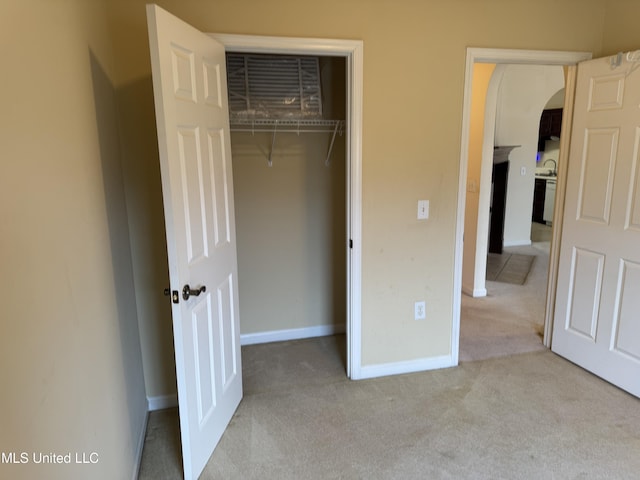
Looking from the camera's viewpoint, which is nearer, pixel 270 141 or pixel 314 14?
pixel 314 14

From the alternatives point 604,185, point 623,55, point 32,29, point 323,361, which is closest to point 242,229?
point 323,361

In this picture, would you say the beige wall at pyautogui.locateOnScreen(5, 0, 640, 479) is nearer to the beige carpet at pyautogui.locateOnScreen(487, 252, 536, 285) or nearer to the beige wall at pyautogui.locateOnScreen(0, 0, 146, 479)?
the beige wall at pyautogui.locateOnScreen(0, 0, 146, 479)

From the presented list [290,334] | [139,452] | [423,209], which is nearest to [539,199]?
[423,209]

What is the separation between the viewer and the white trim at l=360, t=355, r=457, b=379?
9.15ft

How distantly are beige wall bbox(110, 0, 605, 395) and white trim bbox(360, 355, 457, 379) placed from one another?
4 centimetres

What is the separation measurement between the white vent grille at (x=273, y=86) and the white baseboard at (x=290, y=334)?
1.68 meters

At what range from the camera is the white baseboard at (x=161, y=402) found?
2.48 metres

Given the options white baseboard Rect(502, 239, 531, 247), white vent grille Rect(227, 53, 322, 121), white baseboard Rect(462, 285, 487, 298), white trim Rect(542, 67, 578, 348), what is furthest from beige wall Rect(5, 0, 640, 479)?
white baseboard Rect(502, 239, 531, 247)

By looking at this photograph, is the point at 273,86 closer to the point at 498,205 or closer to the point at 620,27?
the point at 620,27

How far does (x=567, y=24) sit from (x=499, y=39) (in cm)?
50

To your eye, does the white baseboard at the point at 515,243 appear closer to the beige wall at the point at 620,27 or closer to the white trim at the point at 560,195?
the white trim at the point at 560,195

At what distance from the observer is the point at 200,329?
6.35ft

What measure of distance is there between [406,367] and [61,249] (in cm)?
227

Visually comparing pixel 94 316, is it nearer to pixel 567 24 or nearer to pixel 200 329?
pixel 200 329
